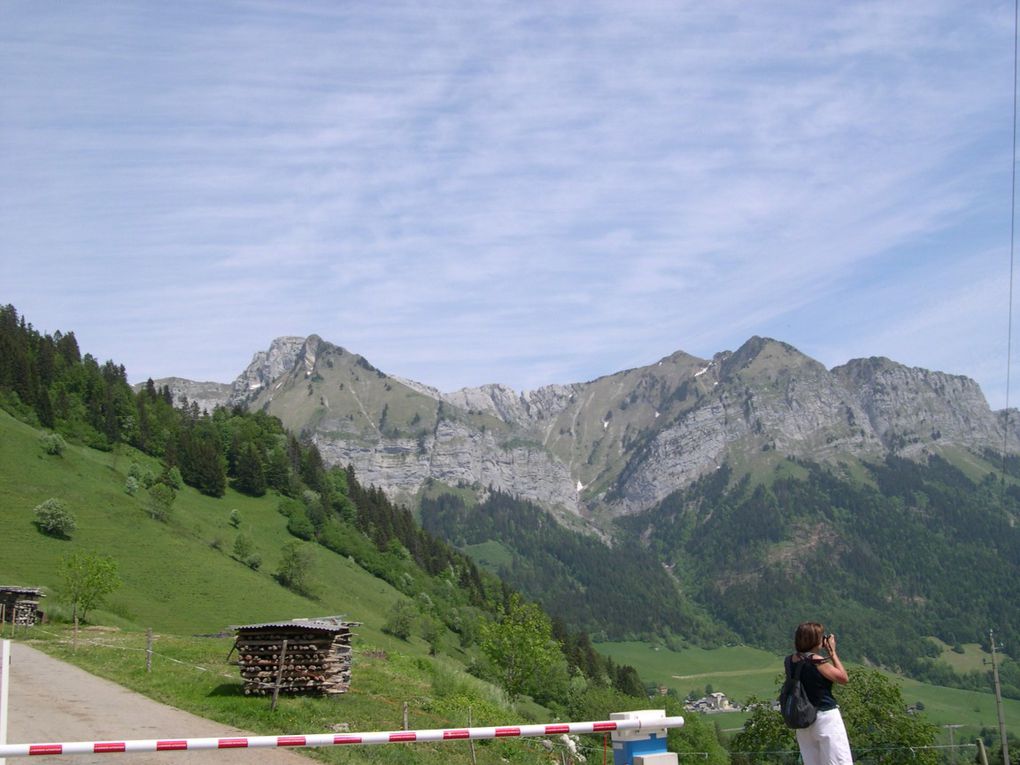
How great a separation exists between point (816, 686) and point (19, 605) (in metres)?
56.1

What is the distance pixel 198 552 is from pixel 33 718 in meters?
72.5

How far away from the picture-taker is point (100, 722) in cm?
2184

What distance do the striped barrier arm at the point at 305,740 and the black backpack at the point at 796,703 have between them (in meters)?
1.27

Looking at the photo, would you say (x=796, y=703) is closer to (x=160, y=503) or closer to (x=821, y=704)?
(x=821, y=704)

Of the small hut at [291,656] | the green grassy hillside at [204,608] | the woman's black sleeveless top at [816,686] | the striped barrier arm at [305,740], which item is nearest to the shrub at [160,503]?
the green grassy hillside at [204,608]

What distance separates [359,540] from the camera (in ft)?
459

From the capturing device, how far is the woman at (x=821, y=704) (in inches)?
401

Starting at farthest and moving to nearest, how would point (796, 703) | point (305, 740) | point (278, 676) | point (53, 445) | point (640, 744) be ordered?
1. point (53, 445)
2. point (278, 676)
3. point (796, 703)
4. point (640, 744)
5. point (305, 740)

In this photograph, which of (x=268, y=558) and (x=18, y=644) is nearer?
(x=18, y=644)

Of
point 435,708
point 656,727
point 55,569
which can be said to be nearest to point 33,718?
point 435,708

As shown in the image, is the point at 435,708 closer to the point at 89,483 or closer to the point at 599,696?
the point at 599,696

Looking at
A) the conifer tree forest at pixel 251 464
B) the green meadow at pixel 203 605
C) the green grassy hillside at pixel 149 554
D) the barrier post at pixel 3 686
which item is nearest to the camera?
the barrier post at pixel 3 686

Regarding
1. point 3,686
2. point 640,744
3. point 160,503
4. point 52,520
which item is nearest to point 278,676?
point 3,686

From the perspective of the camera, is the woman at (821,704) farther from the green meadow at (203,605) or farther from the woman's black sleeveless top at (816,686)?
the green meadow at (203,605)
